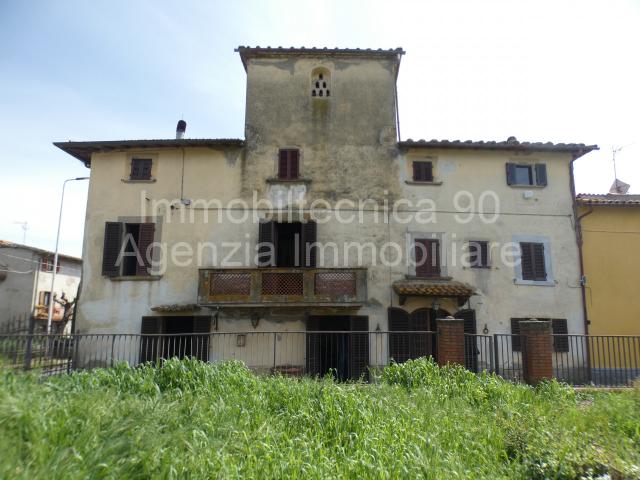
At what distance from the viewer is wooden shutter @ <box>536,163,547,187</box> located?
15.6m

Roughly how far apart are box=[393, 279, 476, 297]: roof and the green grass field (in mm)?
6208

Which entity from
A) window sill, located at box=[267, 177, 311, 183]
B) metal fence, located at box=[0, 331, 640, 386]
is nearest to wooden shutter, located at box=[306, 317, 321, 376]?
metal fence, located at box=[0, 331, 640, 386]

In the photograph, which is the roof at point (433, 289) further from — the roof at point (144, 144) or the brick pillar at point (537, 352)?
the roof at point (144, 144)

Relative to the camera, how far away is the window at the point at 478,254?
1489 cm

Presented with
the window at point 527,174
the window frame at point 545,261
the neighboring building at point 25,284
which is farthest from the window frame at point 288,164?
the neighboring building at point 25,284

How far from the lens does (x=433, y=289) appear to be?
1375cm

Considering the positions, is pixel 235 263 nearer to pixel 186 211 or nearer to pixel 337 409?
pixel 186 211

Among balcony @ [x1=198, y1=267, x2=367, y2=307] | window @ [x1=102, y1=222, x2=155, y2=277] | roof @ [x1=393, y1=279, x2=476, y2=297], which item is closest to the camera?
balcony @ [x1=198, y1=267, x2=367, y2=307]

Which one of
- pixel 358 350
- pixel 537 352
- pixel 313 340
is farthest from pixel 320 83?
pixel 537 352

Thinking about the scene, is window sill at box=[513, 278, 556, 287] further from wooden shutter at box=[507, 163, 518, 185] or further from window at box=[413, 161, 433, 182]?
window at box=[413, 161, 433, 182]

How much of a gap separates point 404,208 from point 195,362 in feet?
33.1

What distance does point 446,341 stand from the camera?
9.80 meters

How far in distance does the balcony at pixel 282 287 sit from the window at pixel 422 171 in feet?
15.0

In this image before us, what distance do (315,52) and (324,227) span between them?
7317 mm
